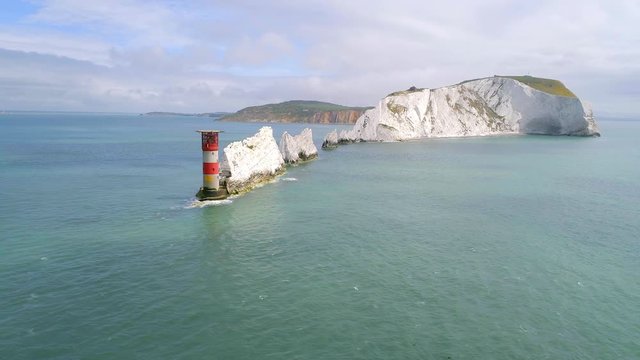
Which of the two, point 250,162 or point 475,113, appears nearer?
point 250,162

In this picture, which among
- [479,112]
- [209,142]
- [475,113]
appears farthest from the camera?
[479,112]

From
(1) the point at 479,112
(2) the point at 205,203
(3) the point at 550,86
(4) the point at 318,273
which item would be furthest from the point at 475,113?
(4) the point at 318,273

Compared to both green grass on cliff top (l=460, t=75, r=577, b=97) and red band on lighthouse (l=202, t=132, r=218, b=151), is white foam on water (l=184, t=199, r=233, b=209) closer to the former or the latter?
red band on lighthouse (l=202, t=132, r=218, b=151)

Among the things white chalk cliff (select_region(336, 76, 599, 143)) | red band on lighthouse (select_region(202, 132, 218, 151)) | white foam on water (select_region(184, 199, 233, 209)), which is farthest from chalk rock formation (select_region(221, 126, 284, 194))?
white chalk cliff (select_region(336, 76, 599, 143))

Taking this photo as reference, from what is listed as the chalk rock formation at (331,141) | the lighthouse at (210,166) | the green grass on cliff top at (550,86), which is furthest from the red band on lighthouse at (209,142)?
the green grass on cliff top at (550,86)

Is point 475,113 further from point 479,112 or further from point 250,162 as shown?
point 250,162

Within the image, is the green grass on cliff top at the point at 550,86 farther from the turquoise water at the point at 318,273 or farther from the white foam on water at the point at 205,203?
the white foam on water at the point at 205,203
